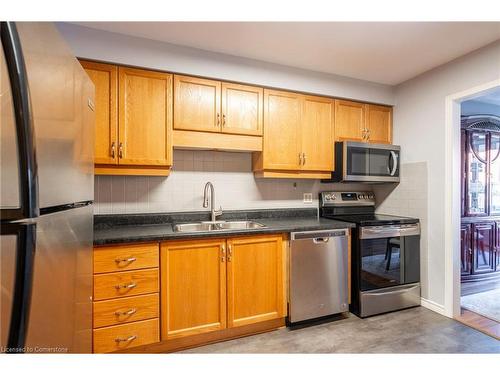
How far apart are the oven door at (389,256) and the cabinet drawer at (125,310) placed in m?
1.82

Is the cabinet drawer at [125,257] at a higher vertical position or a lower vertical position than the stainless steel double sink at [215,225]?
lower

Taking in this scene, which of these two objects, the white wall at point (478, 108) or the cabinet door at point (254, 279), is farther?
the white wall at point (478, 108)

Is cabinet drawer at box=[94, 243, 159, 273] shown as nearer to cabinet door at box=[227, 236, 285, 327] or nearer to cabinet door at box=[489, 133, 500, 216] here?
cabinet door at box=[227, 236, 285, 327]

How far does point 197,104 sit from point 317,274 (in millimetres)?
1798

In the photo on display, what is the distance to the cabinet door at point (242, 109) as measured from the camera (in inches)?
88.7

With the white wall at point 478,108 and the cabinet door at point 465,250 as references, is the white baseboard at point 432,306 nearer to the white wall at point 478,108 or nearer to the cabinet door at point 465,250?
the cabinet door at point 465,250

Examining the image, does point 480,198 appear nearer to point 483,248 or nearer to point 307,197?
point 483,248

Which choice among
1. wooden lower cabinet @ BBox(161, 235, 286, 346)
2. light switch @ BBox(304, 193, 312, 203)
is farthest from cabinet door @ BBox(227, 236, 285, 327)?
light switch @ BBox(304, 193, 312, 203)

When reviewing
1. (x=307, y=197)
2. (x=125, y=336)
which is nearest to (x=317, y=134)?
(x=307, y=197)

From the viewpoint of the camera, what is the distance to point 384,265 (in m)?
2.45

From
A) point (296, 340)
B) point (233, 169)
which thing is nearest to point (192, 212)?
A: point (233, 169)

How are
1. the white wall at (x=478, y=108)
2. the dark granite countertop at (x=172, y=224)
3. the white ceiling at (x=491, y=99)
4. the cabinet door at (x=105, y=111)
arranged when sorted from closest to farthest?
the dark granite countertop at (x=172, y=224)
the cabinet door at (x=105, y=111)
the white ceiling at (x=491, y=99)
the white wall at (x=478, y=108)

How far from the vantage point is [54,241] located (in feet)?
2.39

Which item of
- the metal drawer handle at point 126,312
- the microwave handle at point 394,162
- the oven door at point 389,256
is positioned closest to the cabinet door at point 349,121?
the microwave handle at point 394,162
